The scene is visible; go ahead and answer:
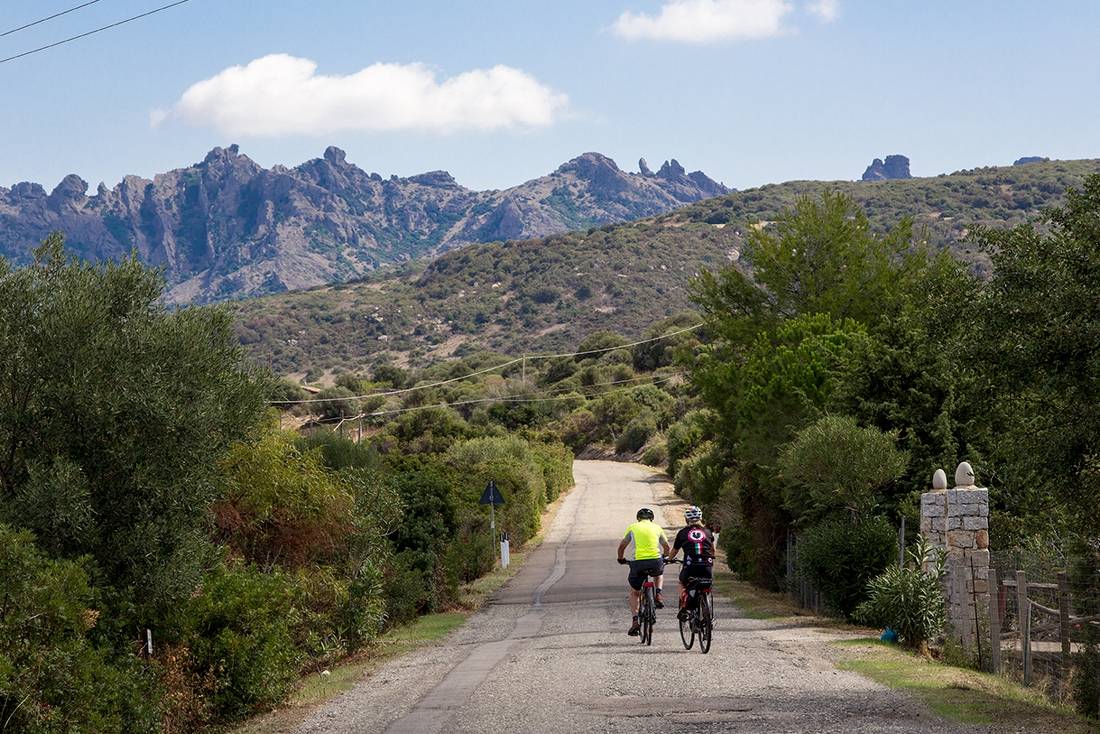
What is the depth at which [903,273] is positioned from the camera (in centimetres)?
3538

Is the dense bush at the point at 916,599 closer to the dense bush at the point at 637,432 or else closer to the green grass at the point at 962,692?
the green grass at the point at 962,692

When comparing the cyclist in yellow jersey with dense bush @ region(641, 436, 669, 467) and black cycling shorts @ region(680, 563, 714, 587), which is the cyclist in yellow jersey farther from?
dense bush @ region(641, 436, 669, 467)

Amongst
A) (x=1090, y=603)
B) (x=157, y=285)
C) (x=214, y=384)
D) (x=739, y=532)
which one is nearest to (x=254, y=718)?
(x=214, y=384)

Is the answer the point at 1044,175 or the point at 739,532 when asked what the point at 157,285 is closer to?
the point at 739,532

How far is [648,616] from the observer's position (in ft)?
59.4

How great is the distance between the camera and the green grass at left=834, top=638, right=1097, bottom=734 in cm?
1131

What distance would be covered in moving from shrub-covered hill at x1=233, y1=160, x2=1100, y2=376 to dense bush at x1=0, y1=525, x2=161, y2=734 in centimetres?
13034

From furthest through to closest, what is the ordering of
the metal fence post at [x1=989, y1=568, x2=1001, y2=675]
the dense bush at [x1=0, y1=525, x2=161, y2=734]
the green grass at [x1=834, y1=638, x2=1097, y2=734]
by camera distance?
the metal fence post at [x1=989, y1=568, x2=1001, y2=675]
the green grass at [x1=834, y1=638, x2=1097, y2=734]
the dense bush at [x1=0, y1=525, x2=161, y2=734]

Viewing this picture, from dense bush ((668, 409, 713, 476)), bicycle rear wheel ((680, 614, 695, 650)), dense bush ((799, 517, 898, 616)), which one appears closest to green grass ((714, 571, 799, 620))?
dense bush ((799, 517, 898, 616))

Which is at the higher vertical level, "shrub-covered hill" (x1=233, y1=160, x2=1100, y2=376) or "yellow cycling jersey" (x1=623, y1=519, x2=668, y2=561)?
"shrub-covered hill" (x1=233, y1=160, x2=1100, y2=376)

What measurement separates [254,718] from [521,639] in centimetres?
754

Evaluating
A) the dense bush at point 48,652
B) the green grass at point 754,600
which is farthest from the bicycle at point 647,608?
the dense bush at point 48,652

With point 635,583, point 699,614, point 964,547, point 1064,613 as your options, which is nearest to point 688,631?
point 699,614

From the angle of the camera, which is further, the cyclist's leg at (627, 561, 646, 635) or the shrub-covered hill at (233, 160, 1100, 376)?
the shrub-covered hill at (233, 160, 1100, 376)
